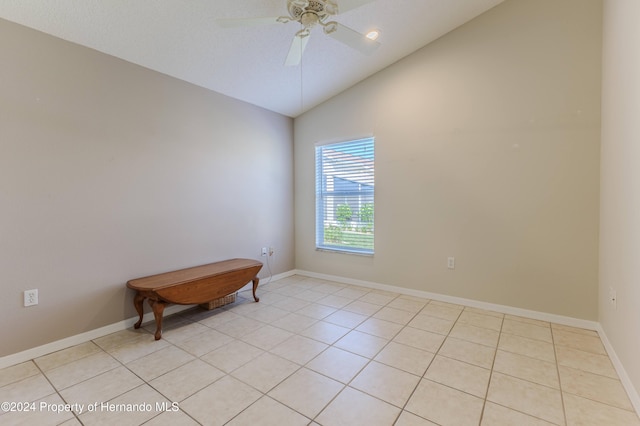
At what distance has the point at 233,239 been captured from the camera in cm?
357

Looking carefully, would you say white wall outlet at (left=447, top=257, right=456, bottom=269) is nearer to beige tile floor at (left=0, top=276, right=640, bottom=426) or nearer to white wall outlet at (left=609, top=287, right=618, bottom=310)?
beige tile floor at (left=0, top=276, right=640, bottom=426)

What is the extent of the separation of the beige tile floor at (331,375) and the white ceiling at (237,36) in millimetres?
2462

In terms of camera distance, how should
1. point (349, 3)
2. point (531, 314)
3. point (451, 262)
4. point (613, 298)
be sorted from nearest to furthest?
point (349, 3) < point (613, 298) < point (531, 314) < point (451, 262)

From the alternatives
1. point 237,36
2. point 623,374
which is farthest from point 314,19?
point 623,374

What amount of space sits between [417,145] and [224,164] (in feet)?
7.53

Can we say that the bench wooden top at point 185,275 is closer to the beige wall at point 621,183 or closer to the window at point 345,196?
the window at point 345,196

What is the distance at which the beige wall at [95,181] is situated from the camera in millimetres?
2045

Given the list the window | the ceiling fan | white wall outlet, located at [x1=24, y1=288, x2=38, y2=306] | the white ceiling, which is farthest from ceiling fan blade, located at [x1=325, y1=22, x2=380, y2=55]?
white wall outlet, located at [x1=24, y1=288, x2=38, y2=306]

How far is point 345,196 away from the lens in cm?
398

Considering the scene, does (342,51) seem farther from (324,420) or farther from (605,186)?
(324,420)

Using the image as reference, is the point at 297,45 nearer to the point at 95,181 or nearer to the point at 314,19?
the point at 314,19

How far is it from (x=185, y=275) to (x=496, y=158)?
326 centimetres

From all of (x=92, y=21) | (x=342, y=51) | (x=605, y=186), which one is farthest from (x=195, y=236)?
(x=605, y=186)

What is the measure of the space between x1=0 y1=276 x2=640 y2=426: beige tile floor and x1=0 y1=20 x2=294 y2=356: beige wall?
445 mm
